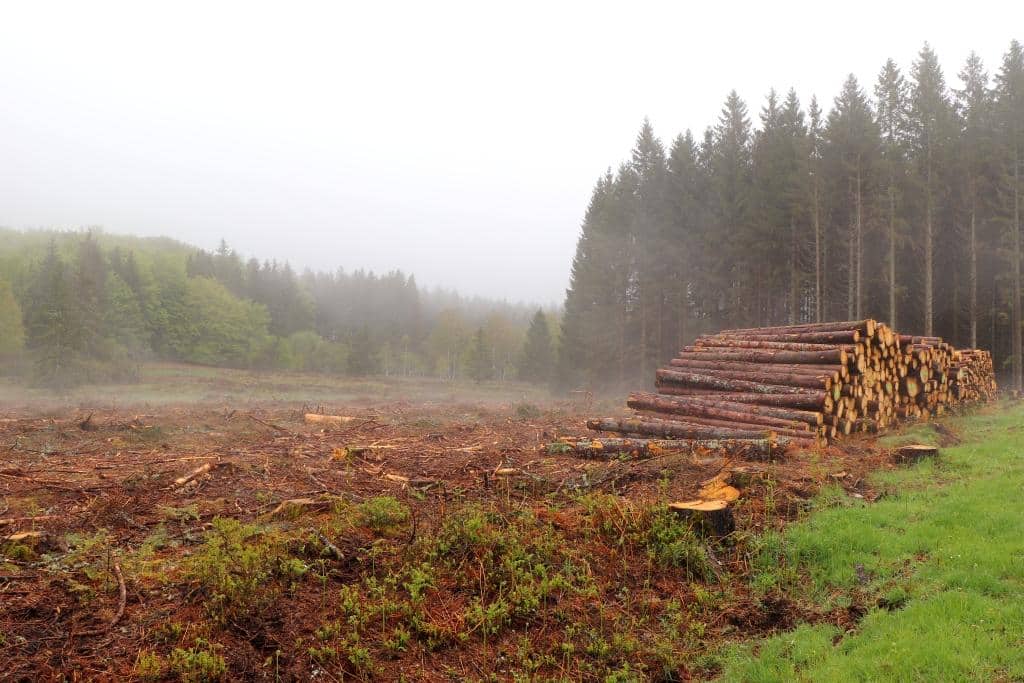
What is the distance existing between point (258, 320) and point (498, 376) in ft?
92.5

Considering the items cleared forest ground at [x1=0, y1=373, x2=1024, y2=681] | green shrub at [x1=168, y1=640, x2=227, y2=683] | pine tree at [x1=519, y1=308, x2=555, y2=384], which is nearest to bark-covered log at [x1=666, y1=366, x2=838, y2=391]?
cleared forest ground at [x1=0, y1=373, x2=1024, y2=681]

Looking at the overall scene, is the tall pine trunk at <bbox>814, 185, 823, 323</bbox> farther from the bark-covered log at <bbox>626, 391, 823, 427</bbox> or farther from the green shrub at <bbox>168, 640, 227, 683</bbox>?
the green shrub at <bbox>168, 640, 227, 683</bbox>

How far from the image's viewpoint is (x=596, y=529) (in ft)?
19.6

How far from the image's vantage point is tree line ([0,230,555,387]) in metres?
36.2

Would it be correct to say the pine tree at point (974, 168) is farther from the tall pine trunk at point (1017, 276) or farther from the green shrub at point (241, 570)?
the green shrub at point (241, 570)

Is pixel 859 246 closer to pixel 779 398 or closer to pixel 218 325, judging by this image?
pixel 779 398

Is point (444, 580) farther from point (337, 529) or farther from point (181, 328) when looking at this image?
point (181, 328)

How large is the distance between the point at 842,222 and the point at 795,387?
23.1 m

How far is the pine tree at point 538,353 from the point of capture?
4797cm

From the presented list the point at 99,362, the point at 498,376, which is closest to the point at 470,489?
the point at 99,362

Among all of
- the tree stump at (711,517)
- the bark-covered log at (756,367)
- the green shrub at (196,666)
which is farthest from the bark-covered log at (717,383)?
the green shrub at (196,666)

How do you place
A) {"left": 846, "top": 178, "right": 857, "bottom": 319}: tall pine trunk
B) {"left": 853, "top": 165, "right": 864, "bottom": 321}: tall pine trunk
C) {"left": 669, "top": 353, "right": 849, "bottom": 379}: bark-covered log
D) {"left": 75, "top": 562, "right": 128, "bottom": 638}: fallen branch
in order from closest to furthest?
{"left": 75, "top": 562, "right": 128, "bottom": 638}: fallen branch → {"left": 669, "top": 353, "right": 849, "bottom": 379}: bark-covered log → {"left": 853, "top": 165, "right": 864, "bottom": 321}: tall pine trunk → {"left": 846, "top": 178, "right": 857, "bottom": 319}: tall pine trunk

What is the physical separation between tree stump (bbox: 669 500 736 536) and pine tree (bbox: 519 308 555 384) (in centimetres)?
4083

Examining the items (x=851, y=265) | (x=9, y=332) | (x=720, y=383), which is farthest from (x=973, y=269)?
(x=9, y=332)
